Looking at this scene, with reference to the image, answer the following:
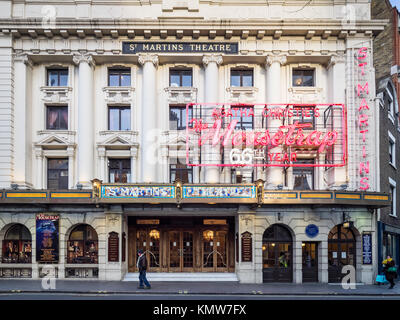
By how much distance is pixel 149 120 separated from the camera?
77.2 ft

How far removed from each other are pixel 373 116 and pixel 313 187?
212 inches

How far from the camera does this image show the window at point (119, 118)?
24.4 m

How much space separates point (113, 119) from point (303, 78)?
1197cm

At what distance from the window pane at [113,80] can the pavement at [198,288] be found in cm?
1158

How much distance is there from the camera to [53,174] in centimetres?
2394

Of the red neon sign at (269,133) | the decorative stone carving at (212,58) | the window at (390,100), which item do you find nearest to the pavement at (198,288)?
the red neon sign at (269,133)

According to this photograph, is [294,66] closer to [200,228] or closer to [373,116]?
[373,116]

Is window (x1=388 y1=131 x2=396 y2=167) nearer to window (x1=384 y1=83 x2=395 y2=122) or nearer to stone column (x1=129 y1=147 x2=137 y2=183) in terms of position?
window (x1=384 y1=83 x2=395 y2=122)

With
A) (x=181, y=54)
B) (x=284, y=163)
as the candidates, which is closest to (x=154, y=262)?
(x=284, y=163)

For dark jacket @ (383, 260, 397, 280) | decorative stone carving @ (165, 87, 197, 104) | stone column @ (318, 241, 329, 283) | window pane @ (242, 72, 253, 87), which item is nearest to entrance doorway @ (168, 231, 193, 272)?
stone column @ (318, 241, 329, 283)

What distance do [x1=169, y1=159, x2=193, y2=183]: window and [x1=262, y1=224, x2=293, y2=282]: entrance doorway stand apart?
18.2ft

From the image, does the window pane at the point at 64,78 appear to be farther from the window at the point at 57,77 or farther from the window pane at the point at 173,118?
the window pane at the point at 173,118

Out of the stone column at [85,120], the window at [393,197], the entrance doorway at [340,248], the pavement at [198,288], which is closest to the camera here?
the pavement at [198,288]

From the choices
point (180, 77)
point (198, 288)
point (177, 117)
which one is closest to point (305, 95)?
point (180, 77)
